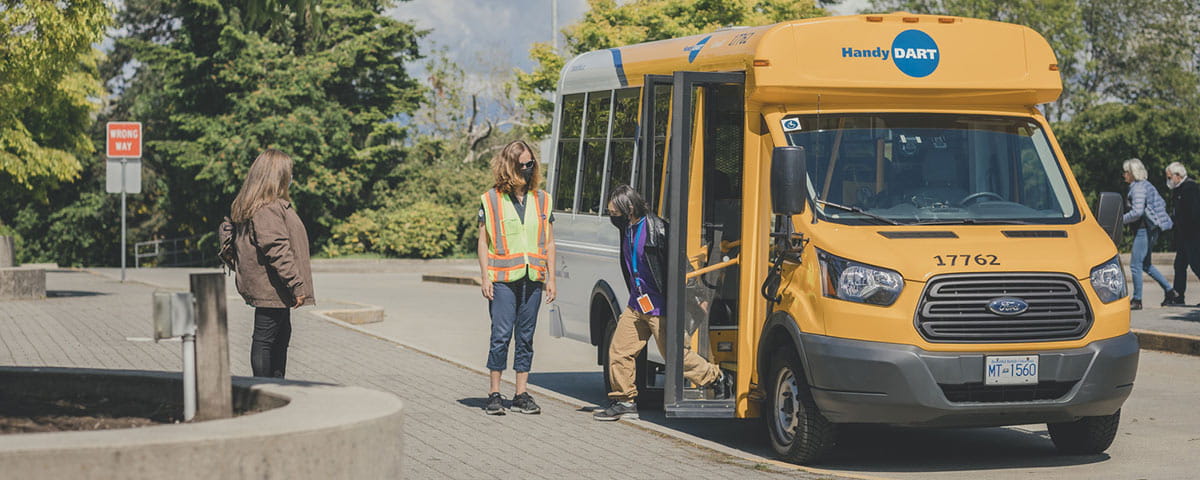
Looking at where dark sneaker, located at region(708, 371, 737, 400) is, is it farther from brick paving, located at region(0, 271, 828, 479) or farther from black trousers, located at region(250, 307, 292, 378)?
black trousers, located at region(250, 307, 292, 378)

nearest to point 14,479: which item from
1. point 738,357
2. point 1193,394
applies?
point 738,357

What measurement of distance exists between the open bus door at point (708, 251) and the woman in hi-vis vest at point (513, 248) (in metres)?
0.92

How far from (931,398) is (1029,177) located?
1843 mm

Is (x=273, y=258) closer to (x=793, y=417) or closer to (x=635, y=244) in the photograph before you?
(x=635, y=244)

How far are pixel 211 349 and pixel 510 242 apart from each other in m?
4.26

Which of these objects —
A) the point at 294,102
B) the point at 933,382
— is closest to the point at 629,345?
the point at 933,382

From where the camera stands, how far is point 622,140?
10883mm

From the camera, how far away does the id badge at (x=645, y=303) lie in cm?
969

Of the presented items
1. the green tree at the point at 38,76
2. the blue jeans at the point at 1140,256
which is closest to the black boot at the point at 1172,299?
the blue jeans at the point at 1140,256

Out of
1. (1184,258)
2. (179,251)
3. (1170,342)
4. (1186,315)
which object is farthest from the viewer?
(179,251)

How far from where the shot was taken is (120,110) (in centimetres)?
4797

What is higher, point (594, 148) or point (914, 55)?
point (914, 55)

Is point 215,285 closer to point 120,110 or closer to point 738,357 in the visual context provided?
point 738,357

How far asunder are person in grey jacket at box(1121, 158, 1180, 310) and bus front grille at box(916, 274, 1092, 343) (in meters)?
10.5
